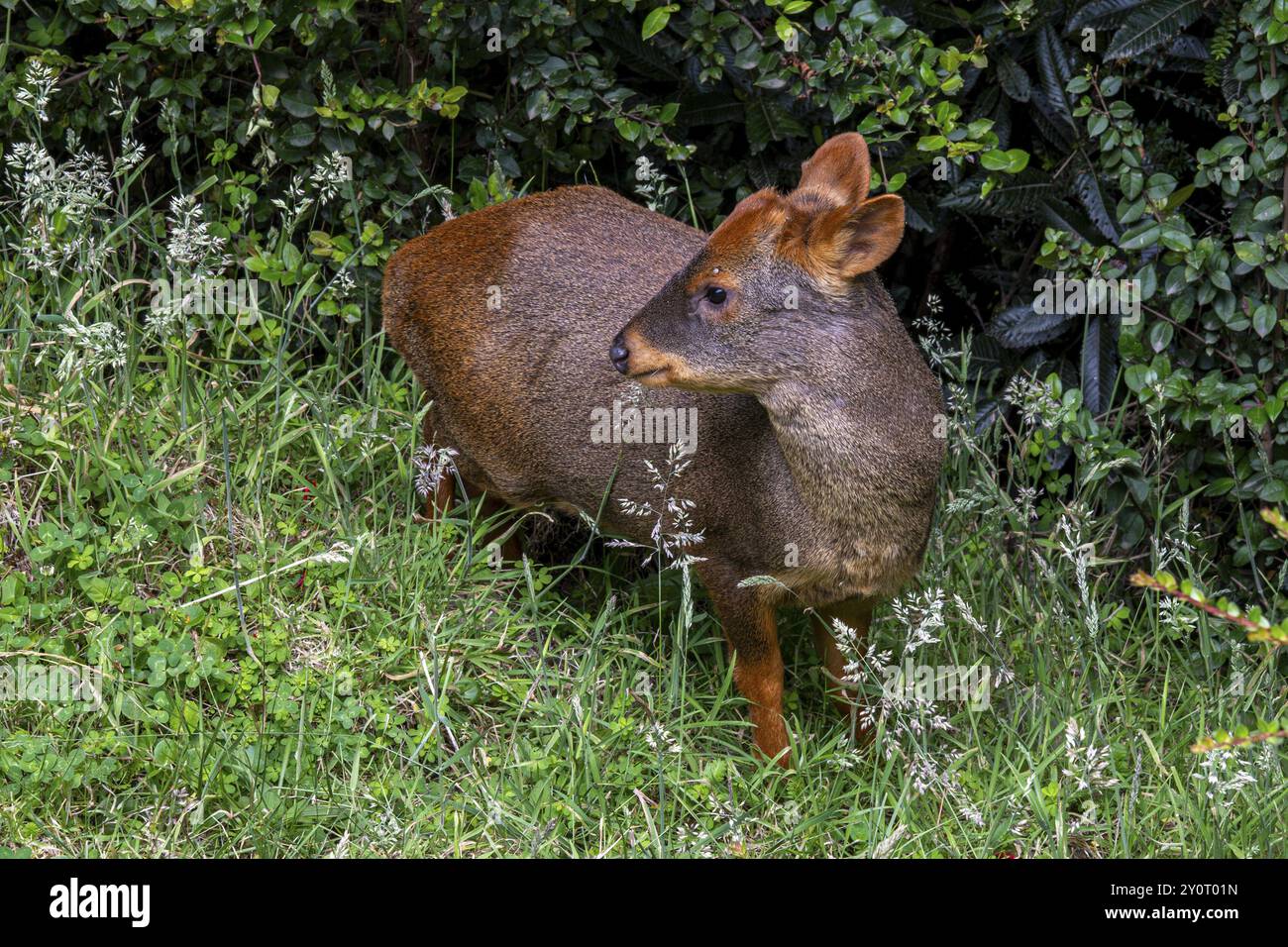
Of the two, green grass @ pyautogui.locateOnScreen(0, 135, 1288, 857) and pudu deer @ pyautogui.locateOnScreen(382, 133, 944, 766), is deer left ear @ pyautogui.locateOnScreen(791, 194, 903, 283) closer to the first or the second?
pudu deer @ pyautogui.locateOnScreen(382, 133, 944, 766)

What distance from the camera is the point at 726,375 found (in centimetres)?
401

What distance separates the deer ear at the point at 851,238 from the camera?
12.8ft

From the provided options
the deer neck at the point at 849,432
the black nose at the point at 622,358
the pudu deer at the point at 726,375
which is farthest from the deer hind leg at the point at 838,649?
the black nose at the point at 622,358

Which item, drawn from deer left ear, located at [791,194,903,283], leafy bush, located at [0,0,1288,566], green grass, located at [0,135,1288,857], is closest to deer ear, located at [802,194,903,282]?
deer left ear, located at [791,194,903,283]

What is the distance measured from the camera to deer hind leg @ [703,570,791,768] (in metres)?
4.34

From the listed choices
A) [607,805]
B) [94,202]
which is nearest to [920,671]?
[607,805]

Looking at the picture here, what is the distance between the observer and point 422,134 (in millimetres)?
5750

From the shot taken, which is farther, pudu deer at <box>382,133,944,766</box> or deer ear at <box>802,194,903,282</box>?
pudu deer at <box>382,133,944,766</box>

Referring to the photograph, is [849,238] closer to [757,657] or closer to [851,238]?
[851,238]

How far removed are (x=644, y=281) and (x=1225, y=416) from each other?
6.02 feet

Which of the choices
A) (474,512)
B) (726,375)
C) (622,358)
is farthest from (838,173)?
(474,512)

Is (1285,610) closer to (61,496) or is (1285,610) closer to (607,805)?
(607,805)

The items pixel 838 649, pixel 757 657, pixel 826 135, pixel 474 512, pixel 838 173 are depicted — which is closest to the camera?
pixel 838 173

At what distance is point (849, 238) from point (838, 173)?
8.1 inches
